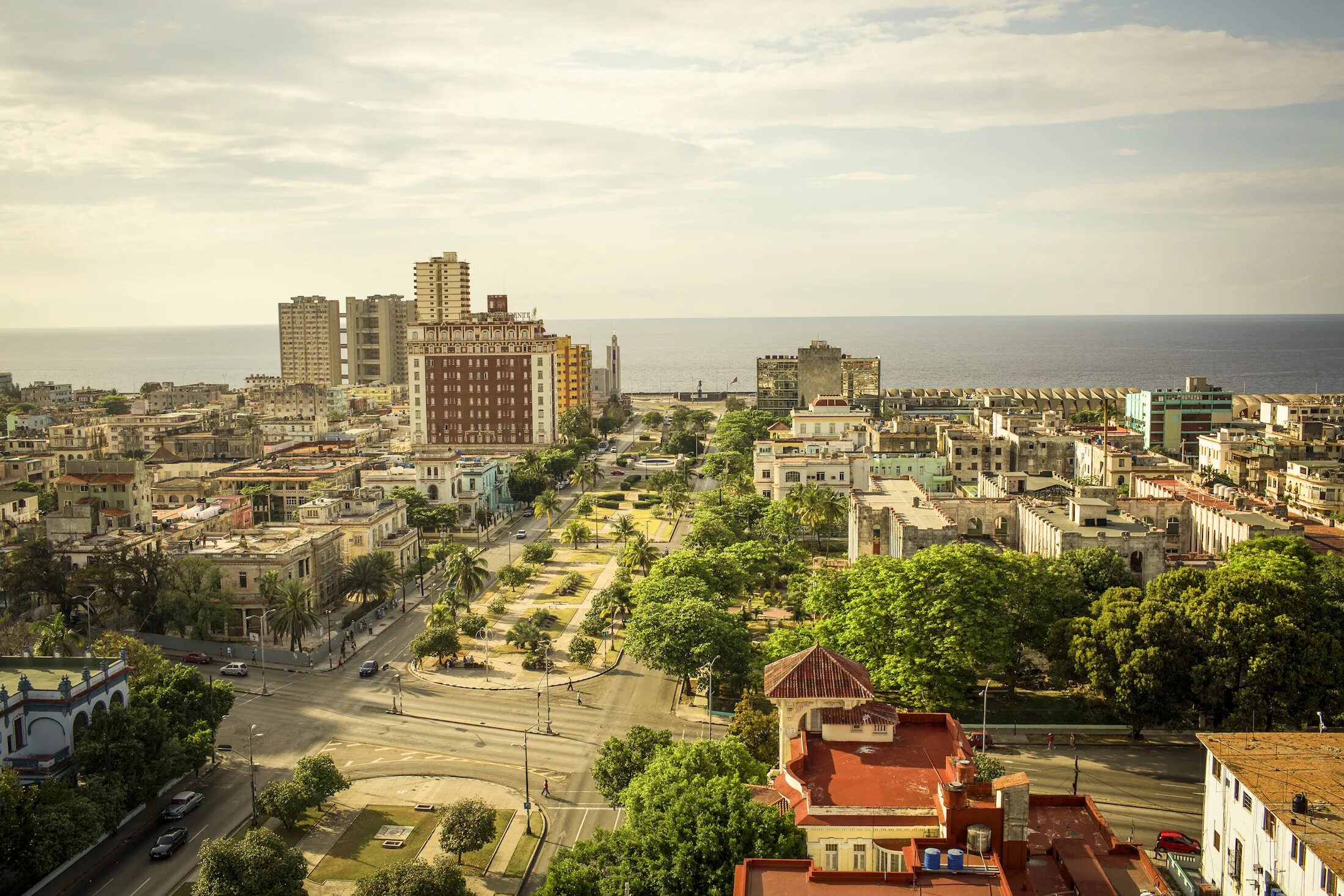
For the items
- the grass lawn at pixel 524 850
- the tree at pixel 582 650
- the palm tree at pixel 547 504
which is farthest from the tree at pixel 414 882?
the palm tree at pixel 547 504

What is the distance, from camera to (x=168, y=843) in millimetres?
50781

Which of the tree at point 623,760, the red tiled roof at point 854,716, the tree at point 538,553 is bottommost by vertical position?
the tree at point 623,760

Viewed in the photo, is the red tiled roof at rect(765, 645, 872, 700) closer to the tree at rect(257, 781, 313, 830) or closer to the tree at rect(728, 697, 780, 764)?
the tree at rect(728, 697, 780, 764)

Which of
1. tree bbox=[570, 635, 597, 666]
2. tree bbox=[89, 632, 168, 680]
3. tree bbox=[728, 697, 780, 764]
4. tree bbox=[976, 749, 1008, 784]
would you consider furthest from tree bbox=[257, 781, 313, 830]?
tree bbox=[976, 749, 1008, 784]

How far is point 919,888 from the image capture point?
31.6m

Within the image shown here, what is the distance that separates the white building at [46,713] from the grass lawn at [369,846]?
14077mm

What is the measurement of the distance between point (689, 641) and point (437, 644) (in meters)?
19.6

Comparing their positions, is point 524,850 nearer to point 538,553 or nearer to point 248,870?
point 248,870

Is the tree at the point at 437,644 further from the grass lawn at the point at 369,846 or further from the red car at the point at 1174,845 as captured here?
the red car at the point at 1174,845

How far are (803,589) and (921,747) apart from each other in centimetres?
4082

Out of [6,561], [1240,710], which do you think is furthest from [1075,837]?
[6,561]

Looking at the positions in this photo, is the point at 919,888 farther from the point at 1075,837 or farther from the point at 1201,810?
Result: the point at 1201,810

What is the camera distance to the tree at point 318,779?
5194 cm

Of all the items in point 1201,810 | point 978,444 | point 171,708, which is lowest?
point 1201,810
